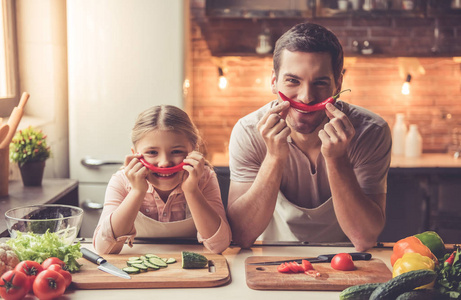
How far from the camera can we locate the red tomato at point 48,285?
137cm

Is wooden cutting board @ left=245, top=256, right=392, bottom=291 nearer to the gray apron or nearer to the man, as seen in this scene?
the man

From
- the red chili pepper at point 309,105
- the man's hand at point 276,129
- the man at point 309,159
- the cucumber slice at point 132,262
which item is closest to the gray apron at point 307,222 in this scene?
the man at point 309,159

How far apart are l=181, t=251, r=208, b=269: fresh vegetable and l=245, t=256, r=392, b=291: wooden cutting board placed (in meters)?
0.13

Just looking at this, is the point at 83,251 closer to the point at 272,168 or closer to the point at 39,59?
the point at 272,168

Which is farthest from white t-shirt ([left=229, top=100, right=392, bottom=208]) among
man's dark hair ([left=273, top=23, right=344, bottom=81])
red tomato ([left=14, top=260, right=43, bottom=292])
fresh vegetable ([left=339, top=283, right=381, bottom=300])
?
red tomato ([left=14, top=260, right=43, bottom=292])

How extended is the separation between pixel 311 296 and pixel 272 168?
24.6 inches

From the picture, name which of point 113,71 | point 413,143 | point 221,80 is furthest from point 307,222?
point 221,80

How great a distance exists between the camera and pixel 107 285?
149 centimetres

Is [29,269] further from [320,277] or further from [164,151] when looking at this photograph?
[320,277]

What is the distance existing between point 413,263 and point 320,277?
26 cm

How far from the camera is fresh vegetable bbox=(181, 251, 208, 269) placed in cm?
161

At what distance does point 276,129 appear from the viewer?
1.93 meters

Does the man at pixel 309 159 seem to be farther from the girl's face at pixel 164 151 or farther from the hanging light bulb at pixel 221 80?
the hanging light bulb at pixel 221 80

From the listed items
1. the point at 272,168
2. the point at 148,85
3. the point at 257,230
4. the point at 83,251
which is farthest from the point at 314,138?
the point at 148,85
